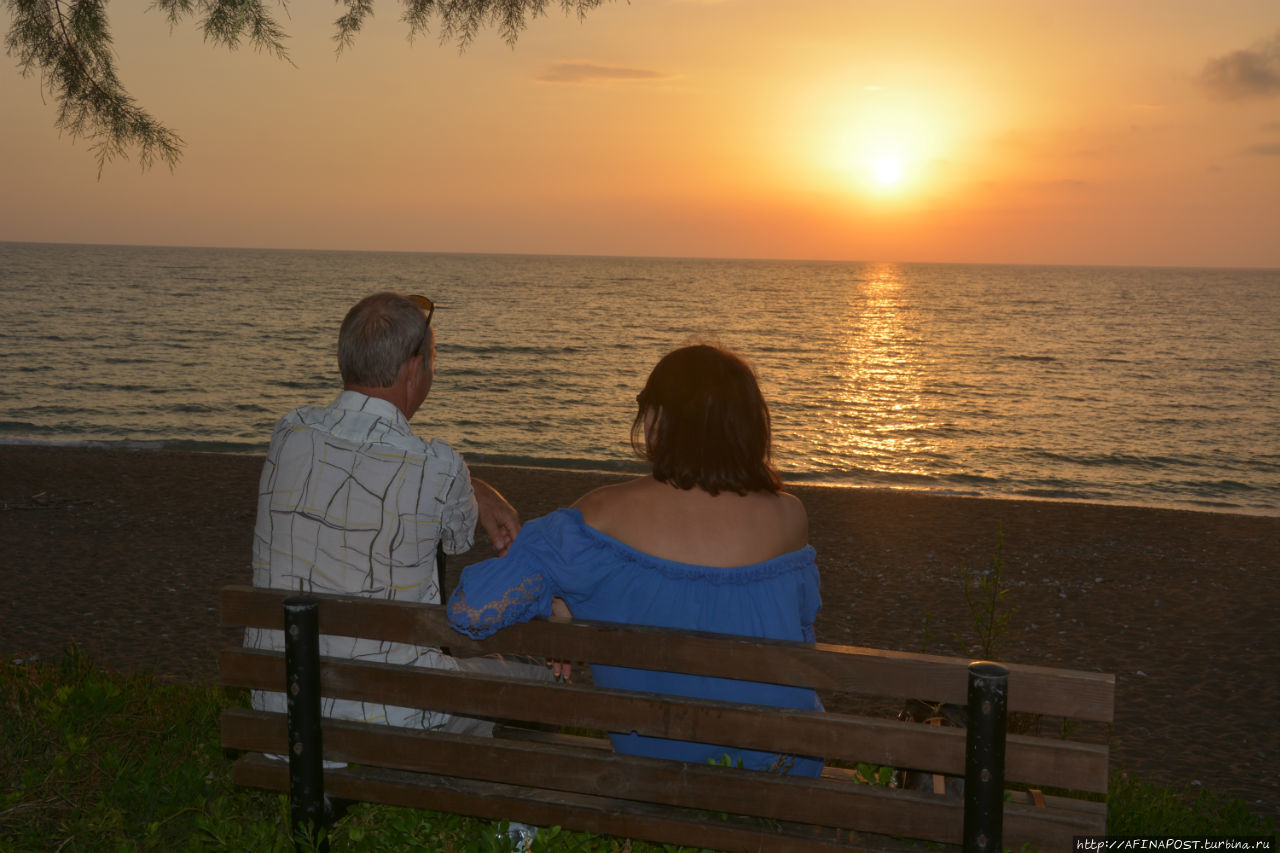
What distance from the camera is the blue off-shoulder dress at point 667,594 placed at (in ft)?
8.45

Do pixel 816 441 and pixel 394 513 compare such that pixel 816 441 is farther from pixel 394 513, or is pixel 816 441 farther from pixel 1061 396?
pixel 394 513

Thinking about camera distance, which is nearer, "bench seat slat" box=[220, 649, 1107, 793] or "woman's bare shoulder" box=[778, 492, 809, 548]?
"bench seat slat" box=[220, 649, 1107, 793]

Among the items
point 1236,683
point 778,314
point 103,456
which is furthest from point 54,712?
point 778,314

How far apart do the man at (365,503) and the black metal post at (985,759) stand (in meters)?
1.49

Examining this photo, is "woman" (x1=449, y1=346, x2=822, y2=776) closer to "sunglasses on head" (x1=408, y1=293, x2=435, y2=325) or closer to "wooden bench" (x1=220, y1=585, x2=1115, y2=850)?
"wooden bench" (x1=220, y1=585, x2=1115, y2=850)

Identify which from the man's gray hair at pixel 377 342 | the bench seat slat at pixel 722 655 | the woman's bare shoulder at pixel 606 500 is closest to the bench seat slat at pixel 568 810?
the bench seat slat at pixel 722 655

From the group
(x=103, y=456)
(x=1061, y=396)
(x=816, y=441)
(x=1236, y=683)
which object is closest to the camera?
(x=1236, y=683)

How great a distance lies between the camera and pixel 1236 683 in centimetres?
598

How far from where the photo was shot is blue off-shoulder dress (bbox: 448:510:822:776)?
2576 millimetres

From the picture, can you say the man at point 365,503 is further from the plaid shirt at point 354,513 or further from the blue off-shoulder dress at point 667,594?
the blue off-shoulder dress at point 667,594

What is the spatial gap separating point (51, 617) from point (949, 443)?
63.3 feet

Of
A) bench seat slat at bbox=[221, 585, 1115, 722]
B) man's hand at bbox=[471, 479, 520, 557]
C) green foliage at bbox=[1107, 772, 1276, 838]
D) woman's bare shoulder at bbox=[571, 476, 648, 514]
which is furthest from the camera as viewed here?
green foliage at bbox=[1107, 772, 1276, 838]

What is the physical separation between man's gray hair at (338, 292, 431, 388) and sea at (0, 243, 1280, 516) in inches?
37.3

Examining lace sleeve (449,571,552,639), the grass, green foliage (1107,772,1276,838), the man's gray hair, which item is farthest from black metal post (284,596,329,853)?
green foliage (1107,772,1276,838)
